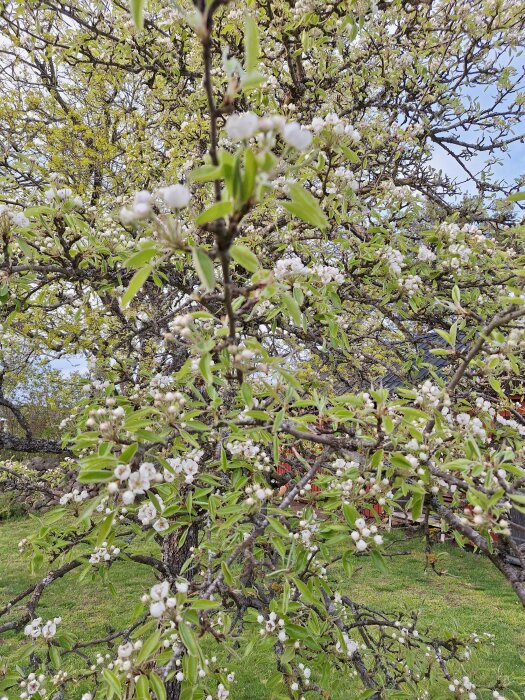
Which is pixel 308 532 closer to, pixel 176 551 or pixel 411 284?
pixel 411 284

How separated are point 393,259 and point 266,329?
1.32m

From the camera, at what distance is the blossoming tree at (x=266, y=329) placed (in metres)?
1.50

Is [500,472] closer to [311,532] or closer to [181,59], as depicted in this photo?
[311,532]

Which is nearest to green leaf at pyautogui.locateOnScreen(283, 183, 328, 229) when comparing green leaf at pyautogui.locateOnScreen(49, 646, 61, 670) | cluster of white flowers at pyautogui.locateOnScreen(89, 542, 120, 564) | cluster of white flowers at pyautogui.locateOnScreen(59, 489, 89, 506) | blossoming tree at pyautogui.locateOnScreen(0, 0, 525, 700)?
blossoming tree at pyautogui.locateOnScreen(0, 0, 525, 700)

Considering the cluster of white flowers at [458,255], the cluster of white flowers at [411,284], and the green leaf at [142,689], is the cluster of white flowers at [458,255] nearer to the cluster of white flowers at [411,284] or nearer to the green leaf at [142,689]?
the cluster of white flowers at [411,284]

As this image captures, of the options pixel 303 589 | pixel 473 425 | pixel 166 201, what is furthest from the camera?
pixel 473 425

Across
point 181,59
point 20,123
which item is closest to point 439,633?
point 181,59

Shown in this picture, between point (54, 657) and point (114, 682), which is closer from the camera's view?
point (114, 682)

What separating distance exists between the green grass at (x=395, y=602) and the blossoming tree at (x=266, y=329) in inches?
58.6

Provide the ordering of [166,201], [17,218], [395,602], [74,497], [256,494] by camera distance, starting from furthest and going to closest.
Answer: [395,602] < [74,497] < [17,218] < [256,494] < [166,201]

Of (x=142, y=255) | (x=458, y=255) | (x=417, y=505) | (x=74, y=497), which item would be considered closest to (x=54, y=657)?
(x=74, y=497)

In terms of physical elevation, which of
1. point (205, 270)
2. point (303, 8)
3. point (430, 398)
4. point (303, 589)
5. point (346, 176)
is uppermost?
point (303, 8)

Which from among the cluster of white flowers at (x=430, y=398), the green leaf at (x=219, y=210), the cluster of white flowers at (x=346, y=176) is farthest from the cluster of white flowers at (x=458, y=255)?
the green leaf at (x=219, y=210)

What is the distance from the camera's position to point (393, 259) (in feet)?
9.57
